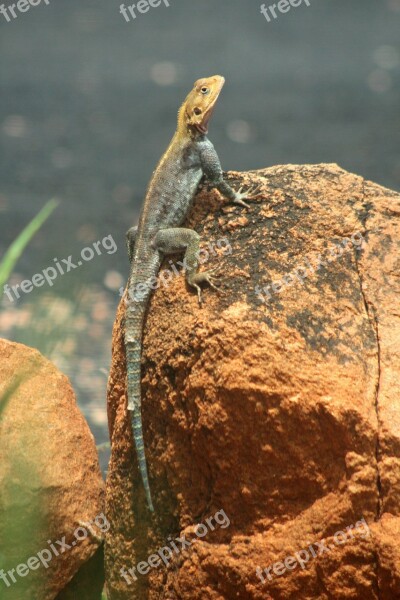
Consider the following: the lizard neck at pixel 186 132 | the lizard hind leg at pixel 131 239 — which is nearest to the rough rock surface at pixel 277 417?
the lizard hind leg at pixel 131 239

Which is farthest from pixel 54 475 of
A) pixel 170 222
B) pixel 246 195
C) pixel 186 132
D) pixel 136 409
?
pixel 186 132

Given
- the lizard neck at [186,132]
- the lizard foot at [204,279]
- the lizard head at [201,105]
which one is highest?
the lizard head at [201,105]

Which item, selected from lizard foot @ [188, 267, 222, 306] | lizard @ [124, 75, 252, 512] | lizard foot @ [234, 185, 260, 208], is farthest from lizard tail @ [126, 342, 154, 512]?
lizard foot @ [234, 185, 260, 208]

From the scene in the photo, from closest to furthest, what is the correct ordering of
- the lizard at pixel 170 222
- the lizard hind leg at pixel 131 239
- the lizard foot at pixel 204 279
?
the lizard foot at pixel 204 279 → the lizard at pixel 170 222 → the lizard hind leg at pixel 131 239

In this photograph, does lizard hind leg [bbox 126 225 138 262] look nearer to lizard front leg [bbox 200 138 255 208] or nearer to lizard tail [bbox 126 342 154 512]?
lizard front leg [bbox 200 138 255 208]

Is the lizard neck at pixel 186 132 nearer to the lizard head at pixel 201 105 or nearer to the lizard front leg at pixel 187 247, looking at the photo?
the lizard head at pixel 201 105

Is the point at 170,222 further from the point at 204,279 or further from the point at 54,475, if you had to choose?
the point at 54,475

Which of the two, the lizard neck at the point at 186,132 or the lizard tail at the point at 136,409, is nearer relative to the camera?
the lizard tail at the point at 136,409
